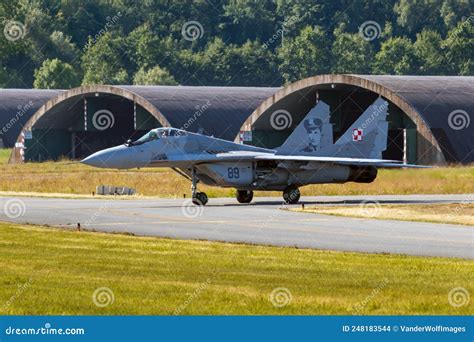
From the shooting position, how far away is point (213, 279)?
19.1 m

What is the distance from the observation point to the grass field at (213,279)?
16.2m

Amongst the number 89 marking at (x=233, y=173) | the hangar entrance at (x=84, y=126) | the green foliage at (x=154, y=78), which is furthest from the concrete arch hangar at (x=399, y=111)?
the green foliage at (x=154, y=78)

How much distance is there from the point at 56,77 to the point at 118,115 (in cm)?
4753

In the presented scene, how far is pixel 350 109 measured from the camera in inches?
2827

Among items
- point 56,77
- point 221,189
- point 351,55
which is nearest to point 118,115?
point 221,189

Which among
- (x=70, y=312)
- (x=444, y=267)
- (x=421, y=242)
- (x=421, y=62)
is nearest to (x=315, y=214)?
(x=421, y=242)

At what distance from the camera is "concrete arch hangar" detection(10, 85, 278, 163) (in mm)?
72500

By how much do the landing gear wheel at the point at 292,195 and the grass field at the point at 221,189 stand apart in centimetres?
611

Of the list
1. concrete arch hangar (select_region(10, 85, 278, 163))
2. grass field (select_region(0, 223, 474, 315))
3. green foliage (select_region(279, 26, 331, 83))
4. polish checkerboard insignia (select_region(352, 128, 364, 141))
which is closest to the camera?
grass field (select_region(0, 223, 474, 315))

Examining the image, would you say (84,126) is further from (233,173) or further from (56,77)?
(56,77)

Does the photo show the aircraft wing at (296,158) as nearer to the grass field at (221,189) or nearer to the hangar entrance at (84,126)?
the grass field at (221,189)

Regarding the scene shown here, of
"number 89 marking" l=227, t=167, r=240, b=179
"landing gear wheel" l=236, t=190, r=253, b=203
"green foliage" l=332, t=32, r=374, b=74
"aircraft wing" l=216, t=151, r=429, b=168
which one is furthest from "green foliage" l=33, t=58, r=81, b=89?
"number 89 marking" l=227, t=167, r=240, b=179

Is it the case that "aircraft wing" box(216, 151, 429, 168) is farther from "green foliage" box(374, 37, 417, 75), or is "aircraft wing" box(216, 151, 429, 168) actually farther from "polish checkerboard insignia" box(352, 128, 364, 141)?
"green foliage" box(374, 37, 417, 75)

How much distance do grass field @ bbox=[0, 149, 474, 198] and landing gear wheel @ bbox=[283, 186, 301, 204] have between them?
611cm
